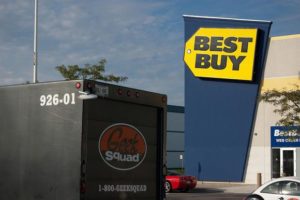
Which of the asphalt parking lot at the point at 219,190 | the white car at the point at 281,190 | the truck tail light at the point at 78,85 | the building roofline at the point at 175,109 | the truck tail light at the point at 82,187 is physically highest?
the building roofline at the point at 175,109

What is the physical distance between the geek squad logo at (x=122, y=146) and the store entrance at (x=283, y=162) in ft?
87.3

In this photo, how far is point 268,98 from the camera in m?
27.1

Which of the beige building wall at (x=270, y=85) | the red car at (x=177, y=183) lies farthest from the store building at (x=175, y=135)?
the red car at (x=177, y=183)

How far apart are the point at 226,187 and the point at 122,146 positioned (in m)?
25.2

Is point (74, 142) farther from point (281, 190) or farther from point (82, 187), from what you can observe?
point (281, 190)

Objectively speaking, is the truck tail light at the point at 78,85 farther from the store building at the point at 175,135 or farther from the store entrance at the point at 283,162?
the store building at the point at 175,135

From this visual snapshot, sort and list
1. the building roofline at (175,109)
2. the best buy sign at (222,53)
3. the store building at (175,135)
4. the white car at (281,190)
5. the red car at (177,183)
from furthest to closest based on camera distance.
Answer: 1. the building roofline at (175,109)
2. the store building at (175,135)
3. the best buy sign at (222,53)
4. the red car at (177,183)
5. the white car at (281,190)

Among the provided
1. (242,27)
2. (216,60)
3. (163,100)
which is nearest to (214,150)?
(216,60)

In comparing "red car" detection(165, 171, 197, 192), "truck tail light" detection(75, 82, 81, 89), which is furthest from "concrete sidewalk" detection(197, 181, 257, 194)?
"truck tail light" detection(75, 82, 81, 89)

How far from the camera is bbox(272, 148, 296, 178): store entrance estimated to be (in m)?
34.2

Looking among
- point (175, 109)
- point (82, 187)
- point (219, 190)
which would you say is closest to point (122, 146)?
point (82, 187)

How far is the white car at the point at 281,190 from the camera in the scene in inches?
636

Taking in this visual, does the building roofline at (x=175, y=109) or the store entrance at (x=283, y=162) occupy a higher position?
the building roofline at (x=175, y=109)

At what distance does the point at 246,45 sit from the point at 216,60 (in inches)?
86.8
